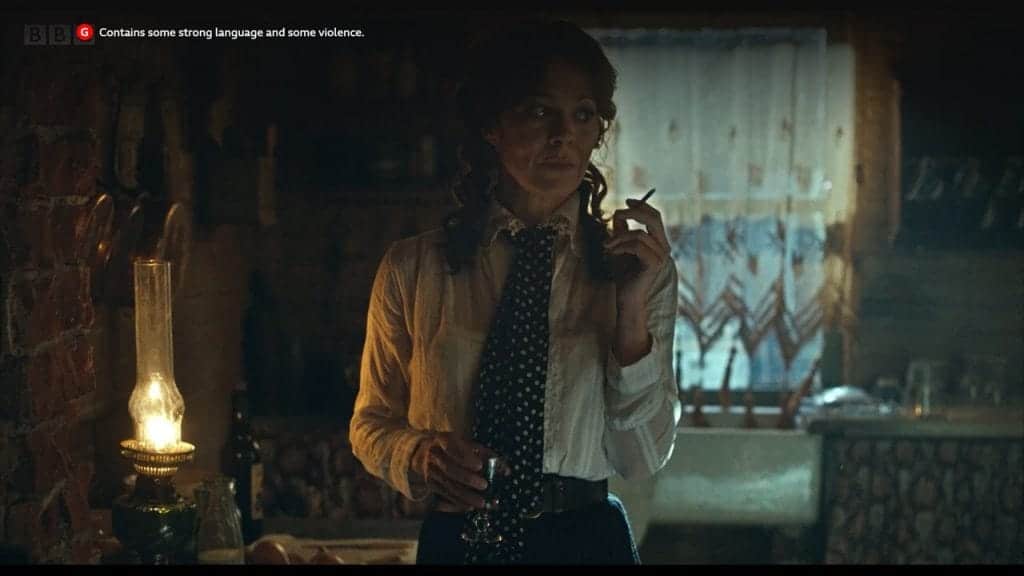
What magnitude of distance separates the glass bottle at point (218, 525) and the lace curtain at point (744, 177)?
1631 mm

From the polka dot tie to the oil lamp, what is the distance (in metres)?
0.39

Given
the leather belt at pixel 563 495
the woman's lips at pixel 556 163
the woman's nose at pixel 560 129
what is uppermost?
the woman's nose at pixel 560 129

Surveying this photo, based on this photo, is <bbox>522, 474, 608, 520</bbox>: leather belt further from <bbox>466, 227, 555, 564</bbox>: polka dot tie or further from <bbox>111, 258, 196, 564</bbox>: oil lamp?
<bbox>111, 258, 196, 564</bbox>: oil lamp

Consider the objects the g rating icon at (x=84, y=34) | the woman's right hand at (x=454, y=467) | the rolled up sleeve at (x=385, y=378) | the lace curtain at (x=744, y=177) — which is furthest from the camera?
the lace curtain at (x=744, y=177)

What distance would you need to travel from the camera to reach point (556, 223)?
139 cm

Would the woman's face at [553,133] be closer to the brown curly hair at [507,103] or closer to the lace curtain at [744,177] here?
the brown curly hair at [507,103]

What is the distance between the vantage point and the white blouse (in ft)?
4.36

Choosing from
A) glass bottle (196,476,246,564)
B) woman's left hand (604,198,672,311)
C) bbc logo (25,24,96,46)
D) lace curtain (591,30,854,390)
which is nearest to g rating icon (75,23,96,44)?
bbc logo (25,24,96,46)

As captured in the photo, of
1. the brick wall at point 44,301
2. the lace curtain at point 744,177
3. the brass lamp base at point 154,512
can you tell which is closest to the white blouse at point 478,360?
the brass lamp base at point 154,512

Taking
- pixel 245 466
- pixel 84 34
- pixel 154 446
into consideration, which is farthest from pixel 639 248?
pixel 245 466

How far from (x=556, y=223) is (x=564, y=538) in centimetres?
35

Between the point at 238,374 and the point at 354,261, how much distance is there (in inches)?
16.9

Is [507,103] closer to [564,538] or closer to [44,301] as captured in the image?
[564,538]

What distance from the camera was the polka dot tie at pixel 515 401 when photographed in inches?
52.2
